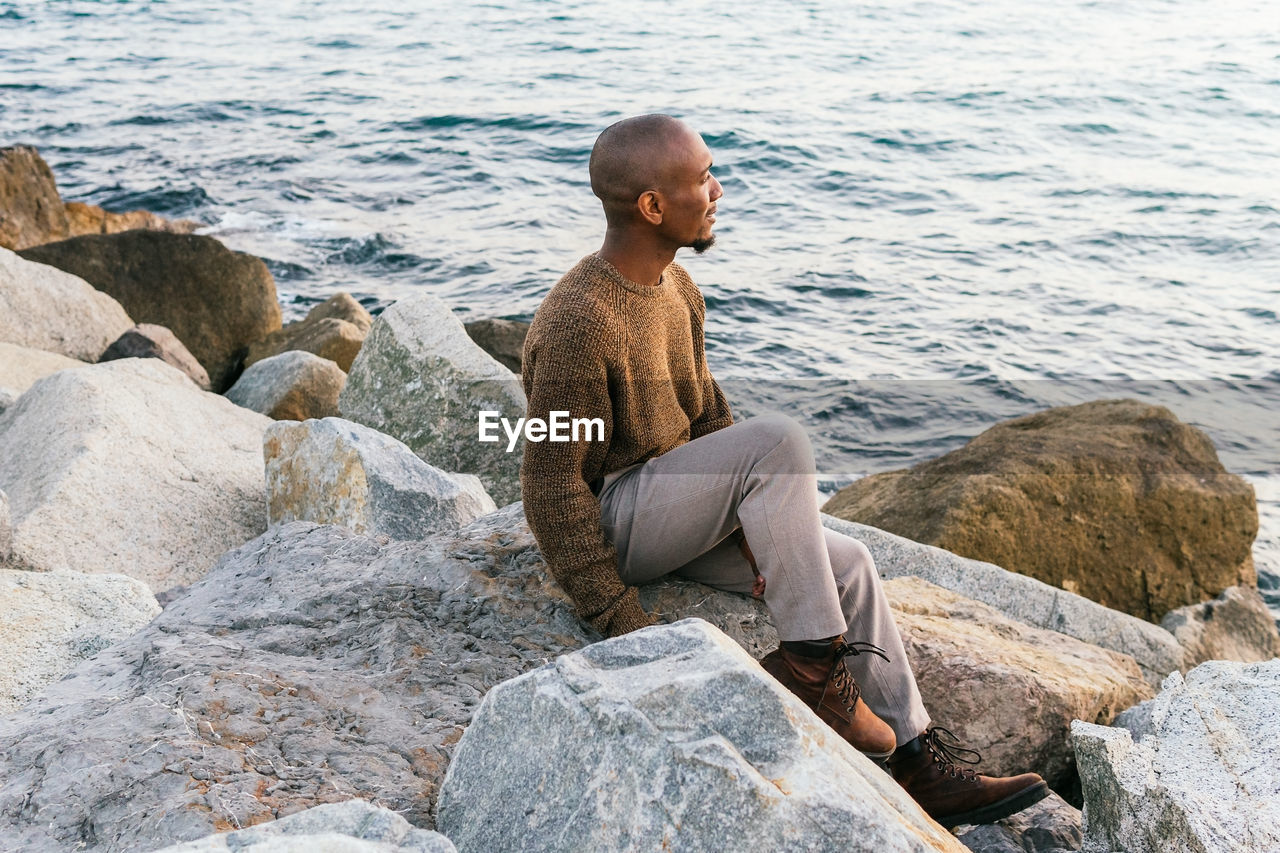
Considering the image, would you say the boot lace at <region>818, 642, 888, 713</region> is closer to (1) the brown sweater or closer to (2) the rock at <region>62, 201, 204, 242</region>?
(1) the brown sweater

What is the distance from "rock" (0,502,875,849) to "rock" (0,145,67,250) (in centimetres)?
945

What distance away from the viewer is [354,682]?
3191 mm

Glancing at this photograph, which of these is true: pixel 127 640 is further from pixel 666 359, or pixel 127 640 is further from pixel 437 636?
pixel 666 359

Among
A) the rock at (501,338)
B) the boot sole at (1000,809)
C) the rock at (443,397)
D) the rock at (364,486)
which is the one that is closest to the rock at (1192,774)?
the boot sole at (1000,809)

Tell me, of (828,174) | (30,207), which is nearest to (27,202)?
(30,207)

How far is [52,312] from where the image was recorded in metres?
8.65

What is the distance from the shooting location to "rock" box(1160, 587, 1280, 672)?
613 centimetres

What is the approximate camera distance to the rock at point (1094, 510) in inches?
239

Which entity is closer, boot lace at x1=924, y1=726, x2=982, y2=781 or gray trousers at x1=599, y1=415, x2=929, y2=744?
gray trousers at x1=599, y1=415, x2=929, y2=744

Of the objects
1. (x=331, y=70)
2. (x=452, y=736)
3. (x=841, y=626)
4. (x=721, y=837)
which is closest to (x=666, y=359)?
(x=841, y=626)

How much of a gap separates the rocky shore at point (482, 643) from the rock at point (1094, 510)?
21mm

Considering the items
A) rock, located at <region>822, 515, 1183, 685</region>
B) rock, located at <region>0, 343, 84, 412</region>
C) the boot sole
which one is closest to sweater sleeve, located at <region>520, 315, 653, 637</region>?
the boot sole

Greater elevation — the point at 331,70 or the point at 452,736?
the point at 452,736

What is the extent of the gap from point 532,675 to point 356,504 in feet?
8.19
